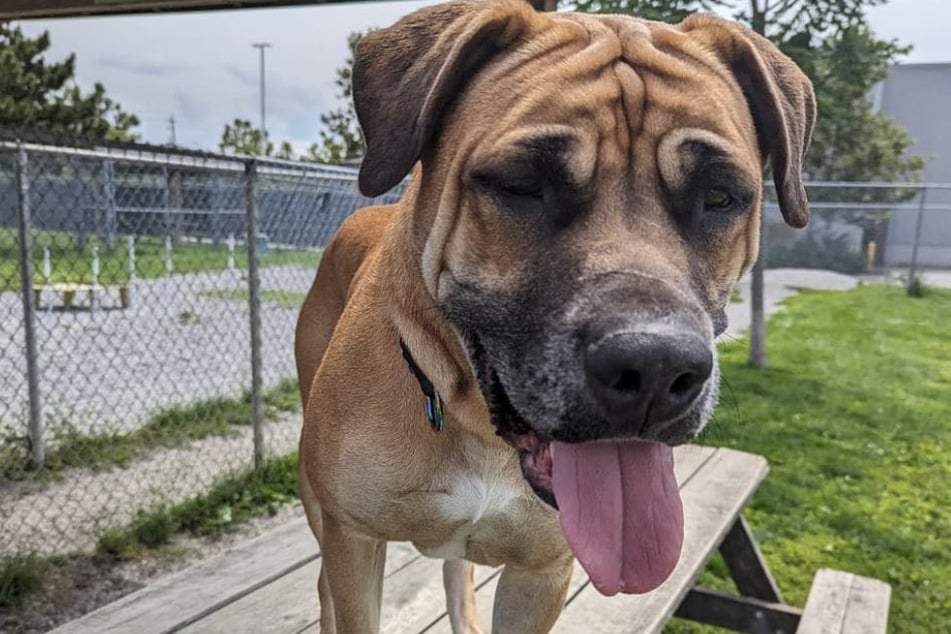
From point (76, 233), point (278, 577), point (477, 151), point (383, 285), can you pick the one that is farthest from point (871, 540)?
point (76, 233)

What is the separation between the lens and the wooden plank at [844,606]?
3.36 meters

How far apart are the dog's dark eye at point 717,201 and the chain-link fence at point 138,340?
2809 millimetres

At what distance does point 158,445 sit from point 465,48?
4.56m

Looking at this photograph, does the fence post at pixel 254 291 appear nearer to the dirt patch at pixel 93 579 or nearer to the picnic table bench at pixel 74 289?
the dirt patch at pixel 93 579

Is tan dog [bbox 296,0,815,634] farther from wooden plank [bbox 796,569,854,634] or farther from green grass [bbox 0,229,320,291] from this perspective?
green grass [bbox 0,229,320,291]

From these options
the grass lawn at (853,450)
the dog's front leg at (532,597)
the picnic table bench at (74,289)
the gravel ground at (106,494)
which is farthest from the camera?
the picnic table bench at (74,289)

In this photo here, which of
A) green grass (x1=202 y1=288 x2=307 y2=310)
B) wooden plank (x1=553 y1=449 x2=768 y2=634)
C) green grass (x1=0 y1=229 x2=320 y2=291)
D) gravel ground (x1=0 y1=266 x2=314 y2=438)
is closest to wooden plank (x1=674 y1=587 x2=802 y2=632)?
wooden plank (x1=553 y1=449 x2=768 y2=634)

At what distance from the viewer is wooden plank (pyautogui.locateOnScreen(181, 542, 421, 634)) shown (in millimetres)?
2600

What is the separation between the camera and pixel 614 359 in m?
1.35

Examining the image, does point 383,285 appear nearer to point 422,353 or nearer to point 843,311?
point 422,353

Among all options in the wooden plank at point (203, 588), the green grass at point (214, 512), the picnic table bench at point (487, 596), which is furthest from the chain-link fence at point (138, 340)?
the picnic table bench at point (487, 596)

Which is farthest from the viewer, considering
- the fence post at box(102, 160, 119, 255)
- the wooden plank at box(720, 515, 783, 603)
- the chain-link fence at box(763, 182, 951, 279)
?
the chain-link fence at box(763, 182, 951, 279)

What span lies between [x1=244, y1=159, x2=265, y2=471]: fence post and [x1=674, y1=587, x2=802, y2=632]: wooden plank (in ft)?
8.50

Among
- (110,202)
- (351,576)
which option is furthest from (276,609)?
(110,202)
